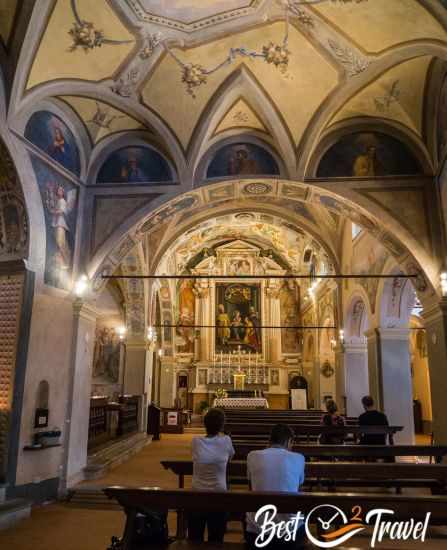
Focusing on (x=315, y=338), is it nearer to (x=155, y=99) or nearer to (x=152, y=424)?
(x=152, y=424)

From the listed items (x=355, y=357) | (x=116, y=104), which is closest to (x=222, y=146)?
(x=116, y=104)

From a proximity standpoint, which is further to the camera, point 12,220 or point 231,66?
point 231,66

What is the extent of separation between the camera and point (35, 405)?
27.7ft

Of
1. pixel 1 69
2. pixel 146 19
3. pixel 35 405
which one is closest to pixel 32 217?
pixel 1 69

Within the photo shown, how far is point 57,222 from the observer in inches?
376

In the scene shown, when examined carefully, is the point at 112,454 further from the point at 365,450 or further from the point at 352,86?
the point at 352,86

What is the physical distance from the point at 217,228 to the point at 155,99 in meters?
13.3

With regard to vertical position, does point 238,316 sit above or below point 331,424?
above

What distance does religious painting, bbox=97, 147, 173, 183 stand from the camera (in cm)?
1103

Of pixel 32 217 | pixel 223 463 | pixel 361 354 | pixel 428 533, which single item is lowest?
pixel 428 533

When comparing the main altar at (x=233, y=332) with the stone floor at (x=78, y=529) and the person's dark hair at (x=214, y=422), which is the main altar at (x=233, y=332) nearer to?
the stone floor at (x=78, y=529)

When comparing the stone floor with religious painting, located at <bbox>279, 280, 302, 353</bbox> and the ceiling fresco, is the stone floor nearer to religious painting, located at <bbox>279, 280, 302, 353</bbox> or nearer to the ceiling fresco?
the ceiling fresco

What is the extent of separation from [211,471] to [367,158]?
8.48 metres

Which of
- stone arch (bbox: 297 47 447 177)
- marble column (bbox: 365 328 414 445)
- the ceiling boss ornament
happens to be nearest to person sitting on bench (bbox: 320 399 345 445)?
marble column (bbox: 365 328 414 445)
